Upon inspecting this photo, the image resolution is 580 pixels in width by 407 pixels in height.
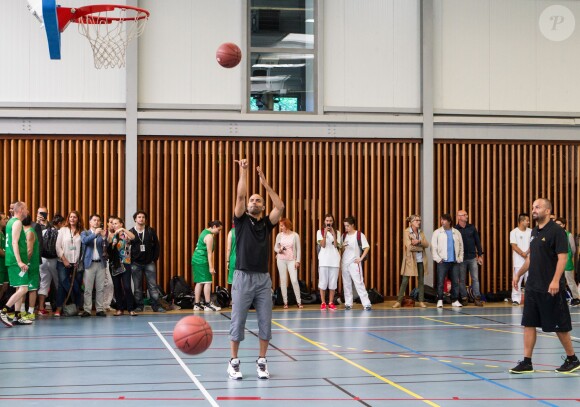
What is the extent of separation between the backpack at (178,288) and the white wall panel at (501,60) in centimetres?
710

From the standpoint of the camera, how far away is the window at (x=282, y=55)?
19.3 m

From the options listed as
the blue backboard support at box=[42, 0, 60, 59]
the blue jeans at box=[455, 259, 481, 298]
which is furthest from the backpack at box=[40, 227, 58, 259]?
the blue jeans at box=[455, 259, 481, 298]

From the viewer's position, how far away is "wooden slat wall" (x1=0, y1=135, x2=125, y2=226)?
18297 millimetres

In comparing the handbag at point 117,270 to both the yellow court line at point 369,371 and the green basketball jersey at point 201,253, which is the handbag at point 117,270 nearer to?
the green basketball jersey at point 201,253

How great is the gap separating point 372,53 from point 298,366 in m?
11.3

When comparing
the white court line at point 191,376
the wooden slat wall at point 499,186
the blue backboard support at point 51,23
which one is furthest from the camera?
the wooden slat wall at point 499,186

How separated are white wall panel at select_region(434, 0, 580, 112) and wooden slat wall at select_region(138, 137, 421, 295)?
1.89m

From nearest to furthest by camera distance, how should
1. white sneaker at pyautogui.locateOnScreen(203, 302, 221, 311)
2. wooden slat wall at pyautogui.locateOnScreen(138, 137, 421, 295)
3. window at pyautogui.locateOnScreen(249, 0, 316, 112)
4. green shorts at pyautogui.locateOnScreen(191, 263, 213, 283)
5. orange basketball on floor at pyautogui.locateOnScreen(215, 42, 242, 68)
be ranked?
orange basketball on floor at pyautogui.locateOnScreen(215, 42, 242, 68)
green shorts at pyautogui.locateOnScreen(191, 263, 213, 283)
white sneaker at pyautogui.locateOnScreen(203, 302, 221, 311)
wooden slat wall at pyautogui.locateOnScreen(138, 137, 421, 295)
window at pyautogui.locateOnScreen(249, 0, 316, 112)

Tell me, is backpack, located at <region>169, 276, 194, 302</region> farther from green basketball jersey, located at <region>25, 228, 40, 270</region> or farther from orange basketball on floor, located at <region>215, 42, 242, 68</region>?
orange basketball on floor, located at <region>215, 42, 242, 68</region>

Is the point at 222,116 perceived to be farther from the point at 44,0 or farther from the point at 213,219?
the point at 44,0

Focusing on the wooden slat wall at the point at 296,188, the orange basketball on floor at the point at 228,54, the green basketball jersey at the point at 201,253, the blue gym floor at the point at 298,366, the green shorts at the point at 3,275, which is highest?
the orange basketball on floor at the point at 228,54

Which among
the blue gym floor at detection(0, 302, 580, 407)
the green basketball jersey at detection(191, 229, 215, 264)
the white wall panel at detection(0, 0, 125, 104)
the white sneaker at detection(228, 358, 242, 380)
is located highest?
the white wall panel at detection(0, 0, 125, 104)

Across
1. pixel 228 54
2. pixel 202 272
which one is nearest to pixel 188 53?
pixel 202 272

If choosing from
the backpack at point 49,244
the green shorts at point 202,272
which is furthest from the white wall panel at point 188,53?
the backpack at point 49,244
